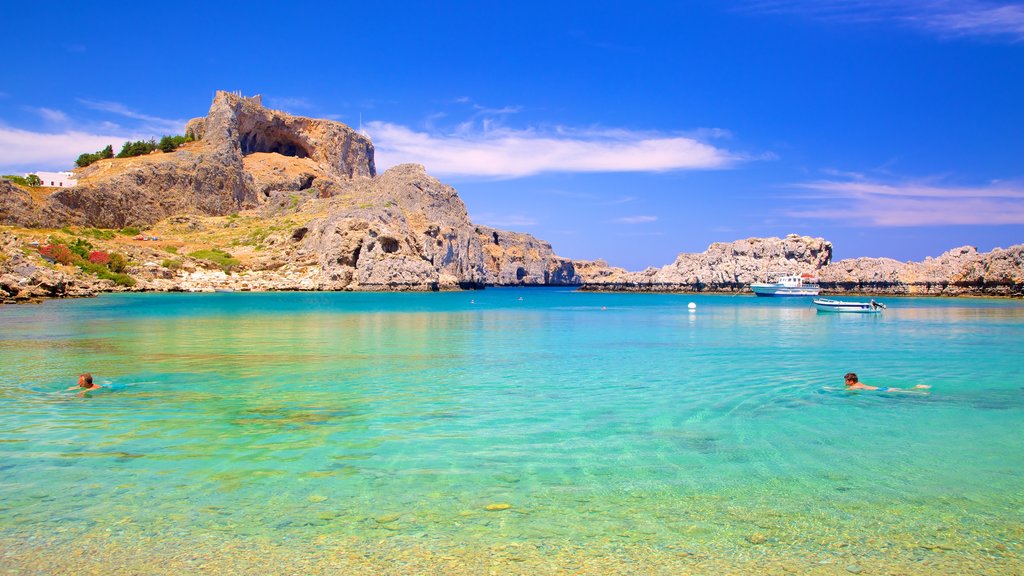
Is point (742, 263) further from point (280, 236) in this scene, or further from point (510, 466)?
point (510, 466)

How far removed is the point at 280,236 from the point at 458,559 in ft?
351

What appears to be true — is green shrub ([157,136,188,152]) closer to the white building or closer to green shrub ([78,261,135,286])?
the white building

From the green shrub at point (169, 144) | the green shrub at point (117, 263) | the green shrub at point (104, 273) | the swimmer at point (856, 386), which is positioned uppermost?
the green shrub at point (169, 144)

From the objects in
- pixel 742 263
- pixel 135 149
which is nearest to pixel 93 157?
pixel 135 149

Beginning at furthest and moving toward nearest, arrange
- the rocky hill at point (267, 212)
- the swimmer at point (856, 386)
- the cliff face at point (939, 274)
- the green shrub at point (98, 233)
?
the rocky hill at point (267, 212) < the green shrub at point (98, 233) < the cliff face at point (939, 274) < the swimmer at point (856, 386)

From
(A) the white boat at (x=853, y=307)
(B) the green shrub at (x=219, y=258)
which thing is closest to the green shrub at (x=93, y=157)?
(B) the green shrub at (x=219, y=258)

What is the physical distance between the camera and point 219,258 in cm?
9712

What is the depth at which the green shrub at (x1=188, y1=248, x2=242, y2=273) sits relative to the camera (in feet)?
313

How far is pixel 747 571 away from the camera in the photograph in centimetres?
601

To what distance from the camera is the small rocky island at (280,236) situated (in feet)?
285

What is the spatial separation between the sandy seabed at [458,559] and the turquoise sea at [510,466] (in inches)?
1.1

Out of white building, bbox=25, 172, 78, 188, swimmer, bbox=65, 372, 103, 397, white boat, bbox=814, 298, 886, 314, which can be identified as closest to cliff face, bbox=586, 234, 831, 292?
white boat, bbox=814, 298, 886, 314

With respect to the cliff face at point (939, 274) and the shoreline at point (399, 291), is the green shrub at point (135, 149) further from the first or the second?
the cliff face at point (939, 274)

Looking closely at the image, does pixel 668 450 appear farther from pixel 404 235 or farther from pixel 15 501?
pixel 404 235
